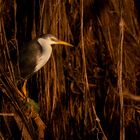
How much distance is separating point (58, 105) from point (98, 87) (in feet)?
1.22

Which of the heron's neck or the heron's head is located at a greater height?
the heron's head

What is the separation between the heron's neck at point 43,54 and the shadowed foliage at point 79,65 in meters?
0.04

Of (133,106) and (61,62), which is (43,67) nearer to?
(61,62)

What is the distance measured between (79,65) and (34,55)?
33 cm

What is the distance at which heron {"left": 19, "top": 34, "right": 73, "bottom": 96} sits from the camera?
379 cm

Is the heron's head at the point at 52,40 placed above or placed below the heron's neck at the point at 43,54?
above

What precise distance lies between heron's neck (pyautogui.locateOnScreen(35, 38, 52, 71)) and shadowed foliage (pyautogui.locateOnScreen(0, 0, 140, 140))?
4 cm

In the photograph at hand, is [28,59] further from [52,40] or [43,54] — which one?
[52,40]

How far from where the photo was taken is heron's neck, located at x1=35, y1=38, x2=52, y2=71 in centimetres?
379

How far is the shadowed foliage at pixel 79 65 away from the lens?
380 cm

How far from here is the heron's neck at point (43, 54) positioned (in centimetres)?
379

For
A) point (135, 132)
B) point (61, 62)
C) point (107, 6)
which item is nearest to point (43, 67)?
point (61, 62)

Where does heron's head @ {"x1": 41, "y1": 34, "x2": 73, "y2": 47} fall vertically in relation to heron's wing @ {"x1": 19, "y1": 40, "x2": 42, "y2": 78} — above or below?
above

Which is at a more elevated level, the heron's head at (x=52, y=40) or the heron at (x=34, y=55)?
the heron's head at (x=52, y=40)
